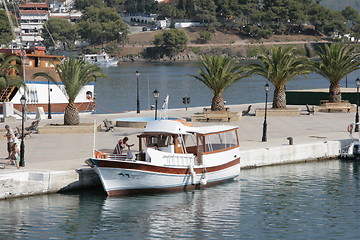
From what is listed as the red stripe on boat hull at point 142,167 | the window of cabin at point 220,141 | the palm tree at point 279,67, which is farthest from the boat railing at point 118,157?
the palm tree at point 279,67

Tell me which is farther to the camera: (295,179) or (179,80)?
(179,80)

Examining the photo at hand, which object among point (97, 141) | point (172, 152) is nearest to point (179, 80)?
point (97, 141)

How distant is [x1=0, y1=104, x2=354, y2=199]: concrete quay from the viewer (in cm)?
3102

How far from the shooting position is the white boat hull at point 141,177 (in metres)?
30.3

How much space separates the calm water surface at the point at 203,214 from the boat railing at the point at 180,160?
137 centimetres

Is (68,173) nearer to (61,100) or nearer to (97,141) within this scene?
(97,141)

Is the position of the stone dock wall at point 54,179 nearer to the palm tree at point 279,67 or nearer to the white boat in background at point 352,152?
the white boat in background at point 352,152

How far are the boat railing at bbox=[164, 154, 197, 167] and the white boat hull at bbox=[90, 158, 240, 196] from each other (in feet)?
0.61

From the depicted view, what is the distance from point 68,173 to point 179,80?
121 metres

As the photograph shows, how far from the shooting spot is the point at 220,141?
A: 110ft

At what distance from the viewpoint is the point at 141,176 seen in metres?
30.8

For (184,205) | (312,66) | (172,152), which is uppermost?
(312,66)

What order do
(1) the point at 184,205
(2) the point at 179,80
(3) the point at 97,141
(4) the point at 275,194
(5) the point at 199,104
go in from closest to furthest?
(1) the point at 184,205, (4) the point at 275,194, (3) the point at 97,141, (5) the point at 199,104, (2) the point at 179,80

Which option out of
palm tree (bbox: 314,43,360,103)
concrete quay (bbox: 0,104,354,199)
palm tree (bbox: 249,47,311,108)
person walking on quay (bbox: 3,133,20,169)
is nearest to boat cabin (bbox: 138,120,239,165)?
concrete quay (bbox: 0,104,354,199)
